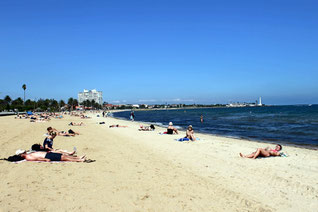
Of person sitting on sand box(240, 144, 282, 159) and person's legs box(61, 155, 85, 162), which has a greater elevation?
person's legs box(61, 155, 85, 162)

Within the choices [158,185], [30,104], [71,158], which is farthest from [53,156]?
[30,104]

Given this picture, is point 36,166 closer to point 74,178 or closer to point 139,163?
point 74,178

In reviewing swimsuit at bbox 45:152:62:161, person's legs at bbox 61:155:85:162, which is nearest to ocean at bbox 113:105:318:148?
person's legs at bbox 61:155:85:162

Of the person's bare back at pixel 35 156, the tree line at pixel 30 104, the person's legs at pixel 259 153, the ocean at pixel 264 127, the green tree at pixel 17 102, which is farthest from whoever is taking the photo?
the green tree at pixel 17 102

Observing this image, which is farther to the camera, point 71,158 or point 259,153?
point 259,153

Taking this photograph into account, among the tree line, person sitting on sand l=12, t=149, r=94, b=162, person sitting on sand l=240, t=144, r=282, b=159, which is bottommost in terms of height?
person sitting on sand l=240, t=144, r=282, b=159

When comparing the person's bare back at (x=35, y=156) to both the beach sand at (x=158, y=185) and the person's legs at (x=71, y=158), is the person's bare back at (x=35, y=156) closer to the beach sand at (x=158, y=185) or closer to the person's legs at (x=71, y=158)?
the beach sand at (x=158, y=185)

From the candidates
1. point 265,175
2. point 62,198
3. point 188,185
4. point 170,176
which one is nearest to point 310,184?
point 265,175

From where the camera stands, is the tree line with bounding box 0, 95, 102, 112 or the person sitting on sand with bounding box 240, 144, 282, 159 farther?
the tree line with bounding box 0, 95, 102, 112

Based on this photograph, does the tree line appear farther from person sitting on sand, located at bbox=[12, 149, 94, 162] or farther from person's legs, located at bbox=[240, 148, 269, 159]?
person's legs, located at bbox=[240, 148, 269, 159]

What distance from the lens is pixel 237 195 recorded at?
17.9 ft

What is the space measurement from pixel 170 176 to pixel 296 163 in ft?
17.3

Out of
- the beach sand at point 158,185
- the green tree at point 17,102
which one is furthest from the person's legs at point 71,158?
the green tree at point 17,102

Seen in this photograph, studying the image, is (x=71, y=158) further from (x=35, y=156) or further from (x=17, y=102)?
(x=17, y=102)
